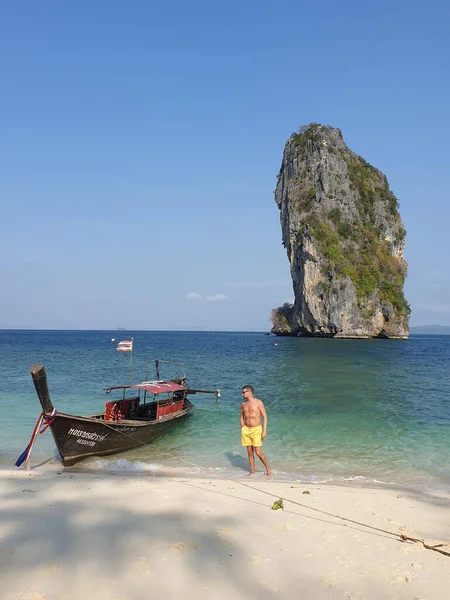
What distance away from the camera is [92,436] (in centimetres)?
1059

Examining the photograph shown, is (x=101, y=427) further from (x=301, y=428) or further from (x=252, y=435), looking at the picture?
(x=301, y=428)

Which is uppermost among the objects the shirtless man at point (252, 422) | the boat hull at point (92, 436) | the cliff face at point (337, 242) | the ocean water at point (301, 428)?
the cliff face at point (337, 242)

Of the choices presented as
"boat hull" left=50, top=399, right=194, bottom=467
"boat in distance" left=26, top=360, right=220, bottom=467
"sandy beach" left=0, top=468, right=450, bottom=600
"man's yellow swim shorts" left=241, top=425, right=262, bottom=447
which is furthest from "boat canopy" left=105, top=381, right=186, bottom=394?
"sandy beach" left=0, top=468, right=450, bottom=600

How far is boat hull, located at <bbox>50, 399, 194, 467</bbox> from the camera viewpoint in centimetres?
995

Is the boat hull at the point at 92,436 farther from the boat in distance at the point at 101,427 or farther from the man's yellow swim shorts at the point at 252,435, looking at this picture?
the man's yellow swim shorts at the point at 252,435

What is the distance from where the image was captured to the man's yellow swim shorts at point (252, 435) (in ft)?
31.3

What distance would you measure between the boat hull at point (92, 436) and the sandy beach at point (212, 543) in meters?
1.71

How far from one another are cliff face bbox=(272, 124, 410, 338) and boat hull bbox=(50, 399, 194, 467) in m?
68.6

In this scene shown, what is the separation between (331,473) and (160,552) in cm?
596

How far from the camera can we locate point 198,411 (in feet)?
58.7

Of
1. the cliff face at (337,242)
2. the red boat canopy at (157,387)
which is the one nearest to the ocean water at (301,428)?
the red boat canopy at (157,387)

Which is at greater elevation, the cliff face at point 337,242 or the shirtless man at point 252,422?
the cliff face at point 337,242

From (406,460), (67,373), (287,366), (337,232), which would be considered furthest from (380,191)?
(406,460)

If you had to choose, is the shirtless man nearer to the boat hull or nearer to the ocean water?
the ocean water
